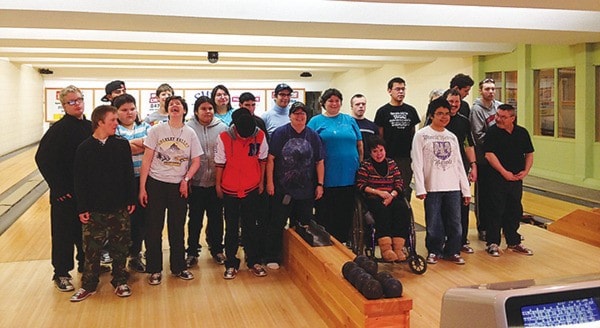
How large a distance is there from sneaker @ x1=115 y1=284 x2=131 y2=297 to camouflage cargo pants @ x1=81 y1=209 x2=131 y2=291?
0.03m

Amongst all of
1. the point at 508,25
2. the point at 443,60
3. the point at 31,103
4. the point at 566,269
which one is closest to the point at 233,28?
the point at 508,25

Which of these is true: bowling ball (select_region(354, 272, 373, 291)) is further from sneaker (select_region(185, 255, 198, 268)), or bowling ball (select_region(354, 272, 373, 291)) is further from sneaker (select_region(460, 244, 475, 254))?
sneaker (select_region(460, 244, 475, 254))

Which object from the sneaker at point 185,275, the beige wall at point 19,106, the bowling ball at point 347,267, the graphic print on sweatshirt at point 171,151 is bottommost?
the sneaker at point 185,275

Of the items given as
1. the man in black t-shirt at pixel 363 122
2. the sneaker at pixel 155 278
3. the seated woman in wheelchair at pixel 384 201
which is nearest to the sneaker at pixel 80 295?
the sneaker at pixel 155 278

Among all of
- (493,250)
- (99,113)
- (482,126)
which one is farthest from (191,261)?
(482,126)

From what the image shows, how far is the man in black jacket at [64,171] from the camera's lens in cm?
386

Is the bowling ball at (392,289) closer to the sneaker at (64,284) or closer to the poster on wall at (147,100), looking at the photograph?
the sneaker at (64,284)

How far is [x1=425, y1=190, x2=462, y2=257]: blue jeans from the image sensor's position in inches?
179

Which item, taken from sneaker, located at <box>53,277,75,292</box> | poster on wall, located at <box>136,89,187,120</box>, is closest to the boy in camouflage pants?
sneaker, located at <box>53,277,75,292</box>

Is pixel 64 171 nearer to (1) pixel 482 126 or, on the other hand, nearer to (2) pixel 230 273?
(2) pixel 230 273

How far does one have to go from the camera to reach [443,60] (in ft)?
40.4

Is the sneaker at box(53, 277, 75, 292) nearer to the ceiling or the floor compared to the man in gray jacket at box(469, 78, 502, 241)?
nearer to the floor

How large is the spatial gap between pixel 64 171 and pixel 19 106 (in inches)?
475

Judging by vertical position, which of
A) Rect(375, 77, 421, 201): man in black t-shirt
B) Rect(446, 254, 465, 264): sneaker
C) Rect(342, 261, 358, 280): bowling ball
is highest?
Rect(375, 77, 421, 201): man in black t-shirt
